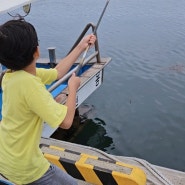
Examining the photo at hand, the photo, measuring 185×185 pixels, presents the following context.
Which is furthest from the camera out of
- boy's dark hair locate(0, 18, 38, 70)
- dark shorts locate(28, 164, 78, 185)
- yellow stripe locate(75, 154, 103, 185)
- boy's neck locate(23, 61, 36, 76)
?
yellow stripe locate(75, 154, 103, 185)

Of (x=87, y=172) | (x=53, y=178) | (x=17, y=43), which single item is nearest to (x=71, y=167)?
(x=87, y=172)

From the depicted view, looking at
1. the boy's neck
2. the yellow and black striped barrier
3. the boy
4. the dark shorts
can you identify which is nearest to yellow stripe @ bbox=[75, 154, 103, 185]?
the yellow and black striped barrier

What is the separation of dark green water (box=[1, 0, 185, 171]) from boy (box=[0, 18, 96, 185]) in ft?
12.8

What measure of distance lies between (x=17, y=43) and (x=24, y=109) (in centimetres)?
40

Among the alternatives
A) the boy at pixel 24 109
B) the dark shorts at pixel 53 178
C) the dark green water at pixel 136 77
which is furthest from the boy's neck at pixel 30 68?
the dark green water at pixel 136 77

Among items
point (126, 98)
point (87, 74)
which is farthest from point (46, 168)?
point (126, 98)

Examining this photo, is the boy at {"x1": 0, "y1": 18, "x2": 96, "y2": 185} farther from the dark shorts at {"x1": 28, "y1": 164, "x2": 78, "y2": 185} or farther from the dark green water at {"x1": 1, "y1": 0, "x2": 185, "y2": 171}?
the dark green water at {"x1": 1, "y1": 0, "x2": 185, "y2": 171}

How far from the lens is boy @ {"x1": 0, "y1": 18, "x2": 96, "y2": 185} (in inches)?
74.2

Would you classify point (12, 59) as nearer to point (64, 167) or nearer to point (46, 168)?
point (46, 168)

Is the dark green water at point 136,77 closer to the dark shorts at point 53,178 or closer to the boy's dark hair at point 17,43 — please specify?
the dark shorts at point 53,178

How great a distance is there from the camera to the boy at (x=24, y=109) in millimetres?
1885

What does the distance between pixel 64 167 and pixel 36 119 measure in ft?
5.92

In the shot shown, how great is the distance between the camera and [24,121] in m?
2.04

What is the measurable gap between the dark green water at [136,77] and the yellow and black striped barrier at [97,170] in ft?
7.66
